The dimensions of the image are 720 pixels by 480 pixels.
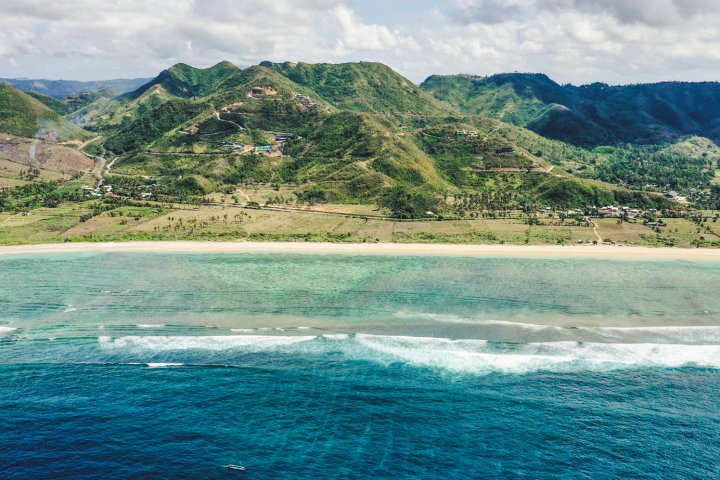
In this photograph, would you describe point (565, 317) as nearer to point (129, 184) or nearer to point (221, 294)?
point (221, 294)

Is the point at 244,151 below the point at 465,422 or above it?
above

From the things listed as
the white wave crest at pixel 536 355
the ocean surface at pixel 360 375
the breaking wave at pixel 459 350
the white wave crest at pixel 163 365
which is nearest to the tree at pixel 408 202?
the ocean surface at pixel 360 375

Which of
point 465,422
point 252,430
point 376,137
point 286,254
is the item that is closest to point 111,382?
point 252,430

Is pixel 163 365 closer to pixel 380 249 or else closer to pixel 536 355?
pixel 536 355

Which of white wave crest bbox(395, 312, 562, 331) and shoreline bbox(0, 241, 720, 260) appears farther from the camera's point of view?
shoreline bbox(0, 241, 720, 260)

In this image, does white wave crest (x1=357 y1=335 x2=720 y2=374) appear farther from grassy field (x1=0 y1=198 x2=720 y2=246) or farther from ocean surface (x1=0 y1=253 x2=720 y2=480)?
grassy field (x1=0 y1=198 x2=720 y2=246)

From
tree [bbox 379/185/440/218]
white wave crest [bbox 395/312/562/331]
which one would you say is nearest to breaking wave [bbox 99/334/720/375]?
white wave crest [bbox 395/312/562/331]

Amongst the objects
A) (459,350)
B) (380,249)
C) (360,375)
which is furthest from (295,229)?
(360,375)
